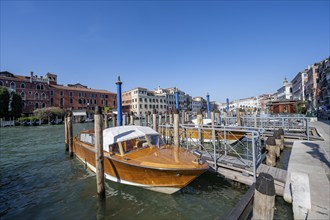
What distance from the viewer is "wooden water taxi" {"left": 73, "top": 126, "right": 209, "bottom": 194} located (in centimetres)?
554

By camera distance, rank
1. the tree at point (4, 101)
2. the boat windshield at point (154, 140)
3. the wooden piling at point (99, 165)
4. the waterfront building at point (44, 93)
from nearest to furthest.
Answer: the wooden piling at point (99, 165)
the boat windshield at point (154, 140)
the tree at point (4, 101)
the waterfront building at point (44, 93)

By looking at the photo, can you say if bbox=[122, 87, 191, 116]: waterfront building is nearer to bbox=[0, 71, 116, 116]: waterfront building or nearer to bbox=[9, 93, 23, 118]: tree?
bbox=[0, 71, 116, 116]: waterfront building

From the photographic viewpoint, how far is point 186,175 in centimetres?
549

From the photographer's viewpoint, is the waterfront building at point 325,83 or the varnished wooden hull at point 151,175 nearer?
the varnished wooden hull at point 151,175

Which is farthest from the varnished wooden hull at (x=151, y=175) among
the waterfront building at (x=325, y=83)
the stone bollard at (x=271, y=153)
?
the waterfront building at (x=325, y=83)

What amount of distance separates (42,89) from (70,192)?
184 feet

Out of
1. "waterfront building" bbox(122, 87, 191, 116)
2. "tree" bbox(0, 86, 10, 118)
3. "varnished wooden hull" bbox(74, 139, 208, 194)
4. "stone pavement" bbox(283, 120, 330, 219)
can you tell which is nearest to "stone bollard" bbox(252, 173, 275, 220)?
"stone pavement" bbox(283, 120, 330, 219)

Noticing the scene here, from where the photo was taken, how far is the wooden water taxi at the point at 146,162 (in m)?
5.54

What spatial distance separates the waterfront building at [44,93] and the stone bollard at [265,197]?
4536 cm

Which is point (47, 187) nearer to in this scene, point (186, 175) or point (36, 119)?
point (186, 175)

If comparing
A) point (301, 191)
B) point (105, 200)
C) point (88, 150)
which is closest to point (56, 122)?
point (88, 150)

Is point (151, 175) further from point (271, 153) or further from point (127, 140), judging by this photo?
point (271, 153)

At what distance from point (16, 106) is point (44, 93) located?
29.2ft

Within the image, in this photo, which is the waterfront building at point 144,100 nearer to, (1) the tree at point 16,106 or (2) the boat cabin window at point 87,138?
(1) the tree at point 16,106
